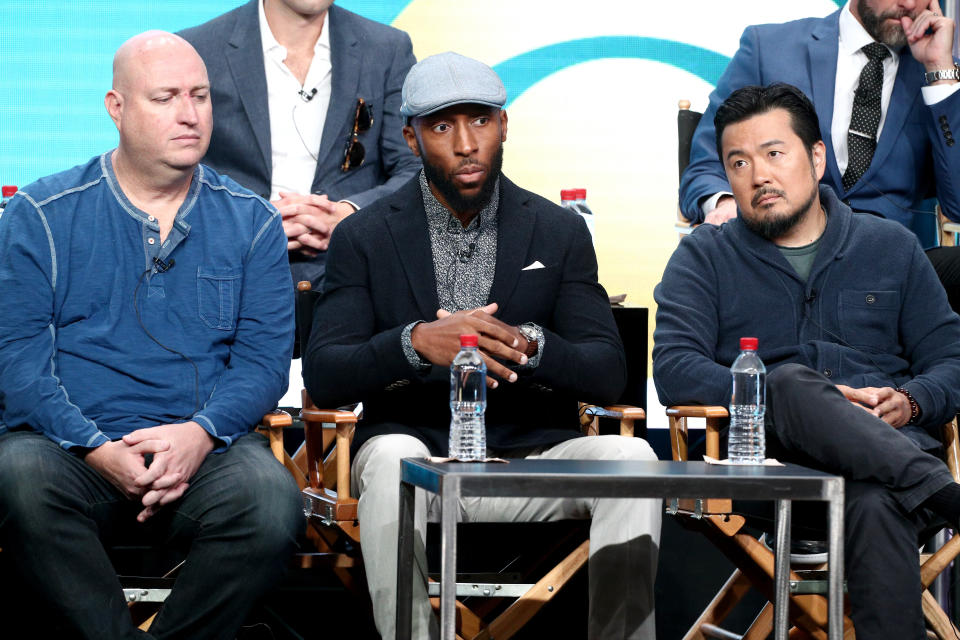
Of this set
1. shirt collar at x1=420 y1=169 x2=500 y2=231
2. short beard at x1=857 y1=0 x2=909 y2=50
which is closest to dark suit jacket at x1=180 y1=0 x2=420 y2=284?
shirt collar at x1=420 y1=169 x2=500 y2=231

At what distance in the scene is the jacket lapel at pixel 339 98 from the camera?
3.80 metres

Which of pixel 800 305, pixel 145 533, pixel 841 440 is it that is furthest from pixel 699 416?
pixel 145 533

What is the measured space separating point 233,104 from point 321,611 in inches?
60.8

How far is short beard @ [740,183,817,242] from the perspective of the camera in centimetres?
328

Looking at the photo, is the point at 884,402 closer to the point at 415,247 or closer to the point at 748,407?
the point at 748,407

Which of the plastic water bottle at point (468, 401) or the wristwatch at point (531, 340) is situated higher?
the wristwatch at point (531, 340)

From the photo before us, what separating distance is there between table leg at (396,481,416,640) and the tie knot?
2390mm

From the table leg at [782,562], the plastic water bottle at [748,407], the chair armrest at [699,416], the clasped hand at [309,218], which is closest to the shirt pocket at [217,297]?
the clasped hand at [309,218]

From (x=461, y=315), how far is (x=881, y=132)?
1912 mm

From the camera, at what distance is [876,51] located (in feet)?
13.2

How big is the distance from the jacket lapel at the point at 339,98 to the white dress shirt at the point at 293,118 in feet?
0.14

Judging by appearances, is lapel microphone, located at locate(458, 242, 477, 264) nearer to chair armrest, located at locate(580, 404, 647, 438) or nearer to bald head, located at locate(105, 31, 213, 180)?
chair armrest, located at locate(580, 404, 647, 438)

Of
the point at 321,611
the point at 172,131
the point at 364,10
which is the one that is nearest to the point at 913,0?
the point at 364,10

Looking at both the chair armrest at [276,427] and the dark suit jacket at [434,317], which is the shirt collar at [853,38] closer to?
the dark suit jacket at [434,317]
